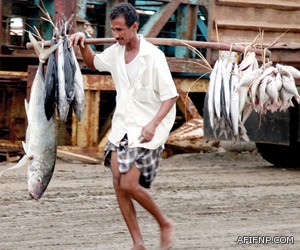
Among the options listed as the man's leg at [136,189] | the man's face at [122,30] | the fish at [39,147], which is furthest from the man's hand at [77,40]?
the man's leg at [136,189]

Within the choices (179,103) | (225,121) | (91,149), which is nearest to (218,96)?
(225,121)

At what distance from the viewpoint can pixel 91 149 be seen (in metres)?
12.9

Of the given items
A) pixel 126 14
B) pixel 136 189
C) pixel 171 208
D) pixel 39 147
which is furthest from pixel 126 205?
pixel 171 208

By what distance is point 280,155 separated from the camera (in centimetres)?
1302

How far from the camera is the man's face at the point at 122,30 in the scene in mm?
6645

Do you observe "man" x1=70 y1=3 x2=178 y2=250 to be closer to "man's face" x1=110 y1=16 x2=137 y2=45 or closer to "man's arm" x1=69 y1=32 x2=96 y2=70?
"man's face" x1=110 y1=16 x2=137 y2=45

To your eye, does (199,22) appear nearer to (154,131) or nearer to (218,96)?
(218,96)

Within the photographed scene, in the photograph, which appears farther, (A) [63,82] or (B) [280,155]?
(B) [280,155]

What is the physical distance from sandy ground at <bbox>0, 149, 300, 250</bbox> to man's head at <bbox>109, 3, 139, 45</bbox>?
1551 millimetres

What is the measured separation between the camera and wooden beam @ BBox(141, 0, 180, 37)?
13.7 metres

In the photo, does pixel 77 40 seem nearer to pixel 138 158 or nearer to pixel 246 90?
pixel 138 158

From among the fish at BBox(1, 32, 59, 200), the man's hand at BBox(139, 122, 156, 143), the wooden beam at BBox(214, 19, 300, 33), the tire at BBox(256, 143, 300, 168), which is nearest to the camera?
the man's hand at BBox(139, 122, 156, 143)

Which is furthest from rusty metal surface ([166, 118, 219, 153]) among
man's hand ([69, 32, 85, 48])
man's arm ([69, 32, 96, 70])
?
man's hand ([69, 32, 85, 48])

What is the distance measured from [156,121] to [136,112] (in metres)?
0.16
